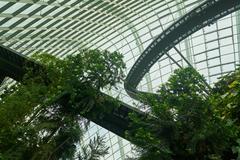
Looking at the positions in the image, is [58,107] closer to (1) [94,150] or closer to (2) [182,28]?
(1) [94,150]

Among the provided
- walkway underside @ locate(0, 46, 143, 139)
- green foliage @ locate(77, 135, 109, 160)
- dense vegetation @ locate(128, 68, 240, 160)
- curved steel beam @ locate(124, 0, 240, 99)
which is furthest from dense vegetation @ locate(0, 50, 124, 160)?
curved steel beam @ locate(124, 0, 240, 99)

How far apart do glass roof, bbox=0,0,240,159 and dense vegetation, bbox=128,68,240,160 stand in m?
17.2

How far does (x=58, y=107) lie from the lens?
627 centimetres

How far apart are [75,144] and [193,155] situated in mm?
1633

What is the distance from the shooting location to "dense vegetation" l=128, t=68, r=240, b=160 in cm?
Answer: 543

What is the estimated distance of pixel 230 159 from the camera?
5.64m

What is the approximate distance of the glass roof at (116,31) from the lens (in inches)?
1000

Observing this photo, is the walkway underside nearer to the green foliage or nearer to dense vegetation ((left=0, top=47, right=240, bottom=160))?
dense vegetation ((left=0, top=47, right=240, bottom=160))

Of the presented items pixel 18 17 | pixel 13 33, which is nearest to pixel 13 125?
pixel 18 17

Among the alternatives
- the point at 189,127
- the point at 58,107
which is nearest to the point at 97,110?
the point at 58,107

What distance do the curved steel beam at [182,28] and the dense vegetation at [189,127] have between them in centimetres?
1483

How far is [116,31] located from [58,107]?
111 ft

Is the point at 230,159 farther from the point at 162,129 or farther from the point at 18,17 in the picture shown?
the point at 18,17

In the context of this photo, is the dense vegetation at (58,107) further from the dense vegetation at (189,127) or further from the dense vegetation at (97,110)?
the dense vegetation at (189,127)
